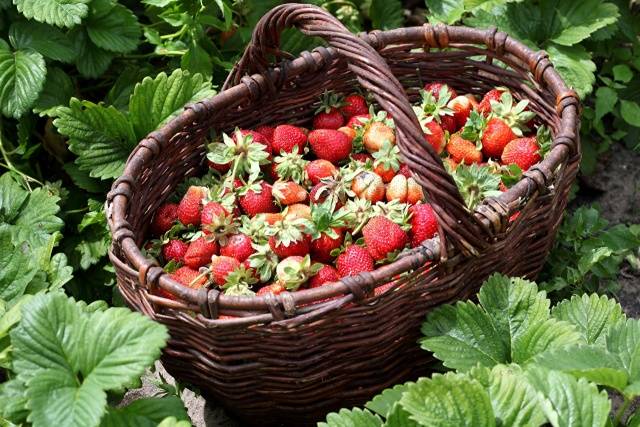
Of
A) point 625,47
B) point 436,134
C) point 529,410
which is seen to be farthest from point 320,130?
point 625,47

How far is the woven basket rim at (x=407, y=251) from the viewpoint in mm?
1506

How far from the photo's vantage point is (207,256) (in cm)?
180

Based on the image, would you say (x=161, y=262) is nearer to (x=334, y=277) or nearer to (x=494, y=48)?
(x=334, y=277)

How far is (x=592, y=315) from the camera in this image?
5.45 ft

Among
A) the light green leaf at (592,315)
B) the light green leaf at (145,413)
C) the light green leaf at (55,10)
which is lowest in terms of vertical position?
the light green leaf at (145,413)

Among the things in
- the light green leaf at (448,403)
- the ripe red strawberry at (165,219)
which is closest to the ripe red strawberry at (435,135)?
the ripe red strawberry at (165,219)

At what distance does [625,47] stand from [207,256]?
1.48 m

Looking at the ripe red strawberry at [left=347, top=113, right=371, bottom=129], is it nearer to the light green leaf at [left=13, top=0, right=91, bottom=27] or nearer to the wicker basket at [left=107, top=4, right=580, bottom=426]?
the wicker basket at [left=107, top=4, right=580, bottom=426]

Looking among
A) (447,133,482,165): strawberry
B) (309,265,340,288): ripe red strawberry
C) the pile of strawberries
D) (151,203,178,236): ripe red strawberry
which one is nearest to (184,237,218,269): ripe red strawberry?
the pile of strawberries

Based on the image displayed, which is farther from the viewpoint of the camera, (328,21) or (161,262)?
(161,262)

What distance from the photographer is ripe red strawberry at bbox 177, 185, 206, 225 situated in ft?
6.16

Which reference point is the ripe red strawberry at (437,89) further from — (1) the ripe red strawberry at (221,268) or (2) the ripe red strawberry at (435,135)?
(1) the ripe red strawberry at (221,268)

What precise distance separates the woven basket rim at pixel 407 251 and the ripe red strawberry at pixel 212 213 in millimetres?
158

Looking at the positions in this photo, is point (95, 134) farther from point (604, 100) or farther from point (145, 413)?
point (604, 100)
